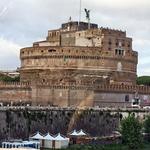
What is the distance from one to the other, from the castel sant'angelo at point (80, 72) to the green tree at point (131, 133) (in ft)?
40.4

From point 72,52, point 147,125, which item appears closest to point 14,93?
point 72,52

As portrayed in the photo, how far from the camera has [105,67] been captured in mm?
71562

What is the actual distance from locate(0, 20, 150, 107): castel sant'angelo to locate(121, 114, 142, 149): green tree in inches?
484

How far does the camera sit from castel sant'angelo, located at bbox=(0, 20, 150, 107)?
6625 centimetres

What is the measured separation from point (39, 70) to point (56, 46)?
3.36 meters

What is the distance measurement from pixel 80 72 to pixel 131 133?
18.8 m

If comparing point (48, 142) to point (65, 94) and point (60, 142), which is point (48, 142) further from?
point (65, 94)

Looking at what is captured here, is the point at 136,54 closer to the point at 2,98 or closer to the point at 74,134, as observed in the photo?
the point at 2,98

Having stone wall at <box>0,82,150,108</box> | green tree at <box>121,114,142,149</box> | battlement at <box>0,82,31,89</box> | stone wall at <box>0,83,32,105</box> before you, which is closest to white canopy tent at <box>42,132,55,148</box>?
green tree at <box>121,114,142,149</box>

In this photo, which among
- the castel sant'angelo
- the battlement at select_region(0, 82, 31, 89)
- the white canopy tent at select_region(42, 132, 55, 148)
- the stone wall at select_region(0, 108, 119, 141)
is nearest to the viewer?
the white canopy tent at select_region(42, 132, 55, 148)

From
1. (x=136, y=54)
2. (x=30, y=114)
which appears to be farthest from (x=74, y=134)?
(x=136, y=54)

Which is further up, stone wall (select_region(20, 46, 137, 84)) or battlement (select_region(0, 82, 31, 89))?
stone wall (select_region(20, 46, 137, 84))

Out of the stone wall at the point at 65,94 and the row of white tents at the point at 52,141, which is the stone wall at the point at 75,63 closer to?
the stone wall at the point at 65,94

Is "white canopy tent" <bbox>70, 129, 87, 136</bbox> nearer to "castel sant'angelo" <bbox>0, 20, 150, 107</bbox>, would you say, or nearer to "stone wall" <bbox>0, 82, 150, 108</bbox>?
"stone wall" <bbox>0, 82, 150, 108</bbox>
